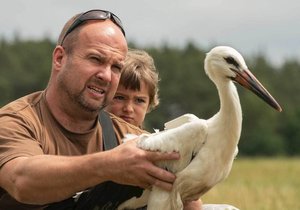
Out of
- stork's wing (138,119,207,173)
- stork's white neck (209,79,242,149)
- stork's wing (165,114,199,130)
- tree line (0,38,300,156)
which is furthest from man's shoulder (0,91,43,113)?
tree line (0,38,300,156)

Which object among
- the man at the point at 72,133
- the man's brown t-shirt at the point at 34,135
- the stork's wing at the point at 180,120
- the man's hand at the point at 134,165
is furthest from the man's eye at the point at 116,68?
the man's hand at the point at 134,165

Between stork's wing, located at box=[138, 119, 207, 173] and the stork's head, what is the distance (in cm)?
60

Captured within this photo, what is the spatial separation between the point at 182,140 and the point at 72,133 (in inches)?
36.7

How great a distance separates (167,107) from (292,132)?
52.2ft

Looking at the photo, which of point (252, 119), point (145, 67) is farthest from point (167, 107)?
point (145, 67)

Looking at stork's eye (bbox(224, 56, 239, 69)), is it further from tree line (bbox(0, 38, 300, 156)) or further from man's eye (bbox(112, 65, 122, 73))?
tree line (bbox(0, 38, 300, 156))

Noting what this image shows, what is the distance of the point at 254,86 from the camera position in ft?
26.9

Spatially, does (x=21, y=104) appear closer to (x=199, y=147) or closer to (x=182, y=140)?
(x=182, y=140)

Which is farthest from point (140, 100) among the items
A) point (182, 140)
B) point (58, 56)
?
point (182, 140)

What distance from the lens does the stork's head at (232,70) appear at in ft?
26.8

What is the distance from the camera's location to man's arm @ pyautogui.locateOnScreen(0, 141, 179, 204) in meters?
7.02

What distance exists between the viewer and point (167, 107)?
114 m

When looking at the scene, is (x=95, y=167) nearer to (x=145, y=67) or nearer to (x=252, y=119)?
(x=145, y=67)

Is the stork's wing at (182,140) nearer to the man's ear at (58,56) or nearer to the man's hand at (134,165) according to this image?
the man's hand at (134,165)
